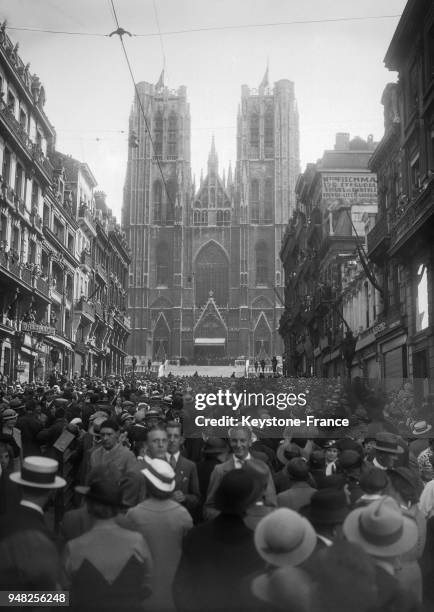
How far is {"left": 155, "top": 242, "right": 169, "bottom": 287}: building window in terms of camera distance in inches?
3676

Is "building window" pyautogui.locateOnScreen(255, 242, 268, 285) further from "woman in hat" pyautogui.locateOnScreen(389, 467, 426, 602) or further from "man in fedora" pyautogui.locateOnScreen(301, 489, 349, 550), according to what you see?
"man in fedora" pyautogui.locateOnScreen(301, 489, 349, 550)

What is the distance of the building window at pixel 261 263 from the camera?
92625 mm

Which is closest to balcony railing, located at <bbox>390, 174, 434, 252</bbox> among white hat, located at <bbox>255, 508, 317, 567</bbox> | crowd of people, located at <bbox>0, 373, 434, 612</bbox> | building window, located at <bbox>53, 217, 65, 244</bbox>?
crowd of people, located at <bbox>0, 373, 434, 612</bbox>

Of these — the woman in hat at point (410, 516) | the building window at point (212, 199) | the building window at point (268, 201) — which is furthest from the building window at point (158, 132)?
the woman in hat at point (410, 516)

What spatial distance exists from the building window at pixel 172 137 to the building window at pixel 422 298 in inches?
3076

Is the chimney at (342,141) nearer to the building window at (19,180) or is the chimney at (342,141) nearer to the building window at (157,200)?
the building window at (19,180)

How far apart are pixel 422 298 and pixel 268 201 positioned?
2925 inches

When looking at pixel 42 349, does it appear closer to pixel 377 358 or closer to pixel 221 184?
pixel 377 358

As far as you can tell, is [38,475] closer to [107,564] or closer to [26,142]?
[107,564]

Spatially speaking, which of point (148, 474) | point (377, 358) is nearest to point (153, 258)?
point (377, 358)

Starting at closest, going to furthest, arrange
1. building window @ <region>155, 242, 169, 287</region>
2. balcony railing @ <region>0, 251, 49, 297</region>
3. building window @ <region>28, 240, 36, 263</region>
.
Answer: balcony railing @ <region>0, 251, 49, 297</region>
building window @ <region>28, 240, 36, 263</region>
building window @ <region>155, 242, 169, 287</region>

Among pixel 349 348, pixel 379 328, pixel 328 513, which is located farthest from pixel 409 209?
pixel 328 513

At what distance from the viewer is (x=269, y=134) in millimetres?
97562

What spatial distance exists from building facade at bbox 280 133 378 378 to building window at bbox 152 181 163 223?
39903mm
